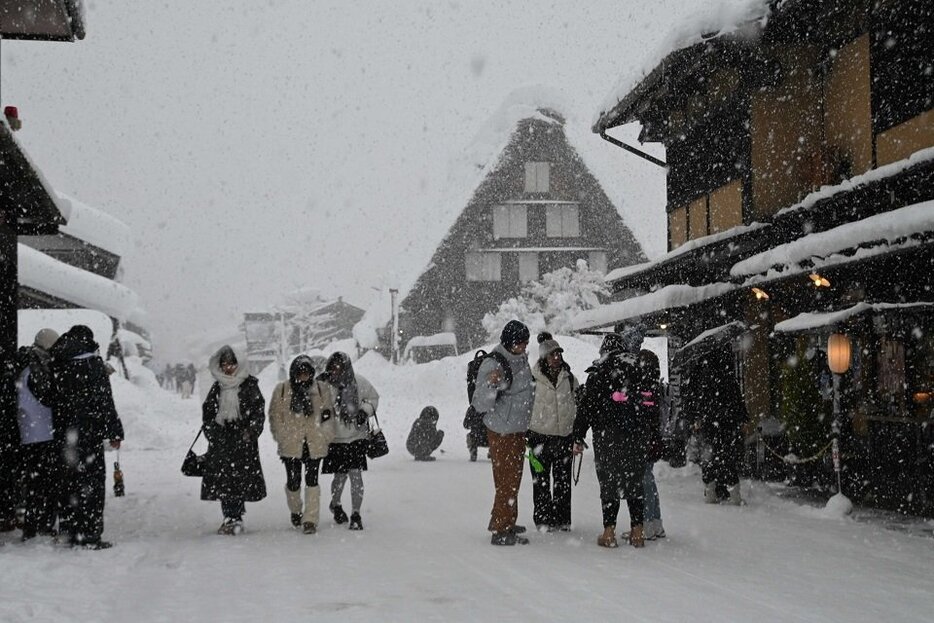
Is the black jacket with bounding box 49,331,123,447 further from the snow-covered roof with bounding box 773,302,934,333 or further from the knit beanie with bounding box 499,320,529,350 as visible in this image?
the snow-covered roof with bounding box 773,302,934,333

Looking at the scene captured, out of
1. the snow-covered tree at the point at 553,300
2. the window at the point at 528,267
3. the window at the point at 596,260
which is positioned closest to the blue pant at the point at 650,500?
the snow-covered tree at the point at 553,300

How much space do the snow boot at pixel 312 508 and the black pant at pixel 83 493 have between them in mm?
1747

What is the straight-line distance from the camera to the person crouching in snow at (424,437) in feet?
54.0

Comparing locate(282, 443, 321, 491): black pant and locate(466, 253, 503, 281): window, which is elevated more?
locate(466, 253, 503, 281): window

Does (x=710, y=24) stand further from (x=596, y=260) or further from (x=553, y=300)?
(x=596, y=260)

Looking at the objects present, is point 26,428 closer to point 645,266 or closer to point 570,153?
point 645,266

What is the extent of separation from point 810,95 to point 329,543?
9974mm

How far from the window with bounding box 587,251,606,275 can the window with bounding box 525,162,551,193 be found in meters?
3.39

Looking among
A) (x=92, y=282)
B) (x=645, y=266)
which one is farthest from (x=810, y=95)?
(x=92, y=282)

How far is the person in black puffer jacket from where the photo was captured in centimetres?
732

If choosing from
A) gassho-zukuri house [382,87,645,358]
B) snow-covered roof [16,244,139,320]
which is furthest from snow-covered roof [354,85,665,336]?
snow-covered roof [16,244,139,320]

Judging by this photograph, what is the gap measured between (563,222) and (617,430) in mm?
31558

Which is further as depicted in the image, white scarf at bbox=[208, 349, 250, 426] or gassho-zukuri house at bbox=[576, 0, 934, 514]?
gassho-zukuri house at bbox=[576, 0, 934, 514]

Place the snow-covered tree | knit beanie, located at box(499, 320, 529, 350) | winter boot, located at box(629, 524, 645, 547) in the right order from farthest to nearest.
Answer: the snow-covered tree < knit beanie, located at box(499, 320, 529, 350) < winter boot, located at box(629, 524, 645, 547)
